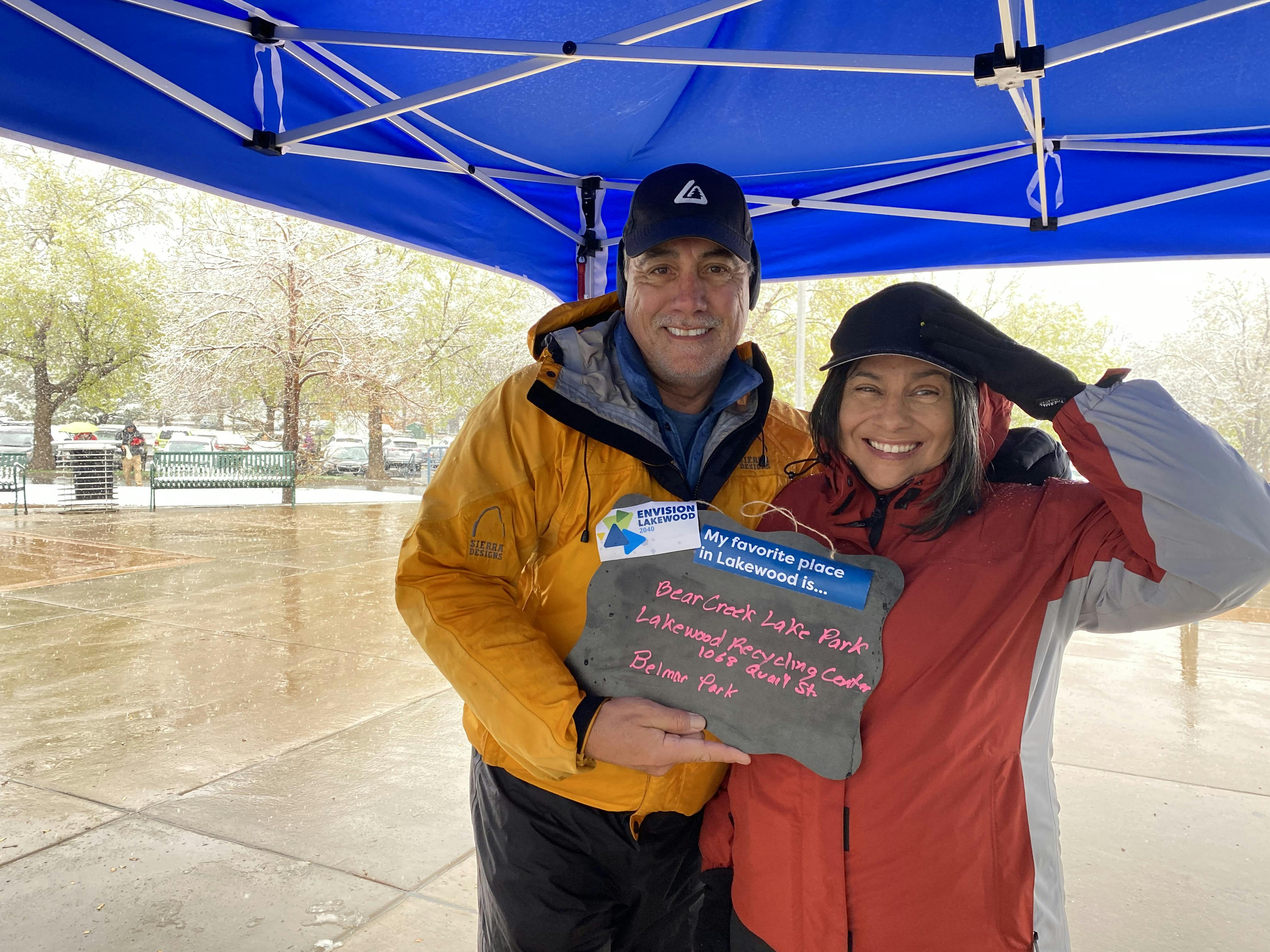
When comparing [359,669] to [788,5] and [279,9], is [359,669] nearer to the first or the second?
[279,9]

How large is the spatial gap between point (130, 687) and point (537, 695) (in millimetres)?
5029

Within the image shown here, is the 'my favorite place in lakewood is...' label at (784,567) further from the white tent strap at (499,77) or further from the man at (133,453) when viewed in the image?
the man at (133,453)

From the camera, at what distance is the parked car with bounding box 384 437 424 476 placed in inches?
1071

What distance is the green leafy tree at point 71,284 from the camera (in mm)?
21312

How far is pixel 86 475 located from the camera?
14.2 metres

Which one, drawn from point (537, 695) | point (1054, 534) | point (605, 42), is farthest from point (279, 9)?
point (1054, 534)

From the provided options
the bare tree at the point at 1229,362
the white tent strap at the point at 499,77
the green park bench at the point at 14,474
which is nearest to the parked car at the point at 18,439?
the green park bench at the point at 14,474

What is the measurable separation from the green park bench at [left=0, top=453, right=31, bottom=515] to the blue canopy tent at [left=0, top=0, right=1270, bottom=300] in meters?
12.4

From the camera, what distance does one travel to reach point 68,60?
8.04ft

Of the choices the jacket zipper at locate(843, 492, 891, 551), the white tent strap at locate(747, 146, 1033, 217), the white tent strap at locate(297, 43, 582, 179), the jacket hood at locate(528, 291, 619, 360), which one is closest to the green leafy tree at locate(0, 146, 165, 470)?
the white tent strap at locate(297, 43, 582, 179)

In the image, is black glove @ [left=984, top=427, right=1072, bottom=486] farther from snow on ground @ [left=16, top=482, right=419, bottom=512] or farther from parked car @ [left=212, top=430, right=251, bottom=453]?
parked car @ [left=212, top=430, right=251, bottom=453]

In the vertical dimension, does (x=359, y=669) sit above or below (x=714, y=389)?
below

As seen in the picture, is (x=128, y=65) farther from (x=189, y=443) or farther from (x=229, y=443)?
(x=189, y=443)

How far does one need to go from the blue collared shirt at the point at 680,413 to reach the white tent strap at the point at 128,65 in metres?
1.82
